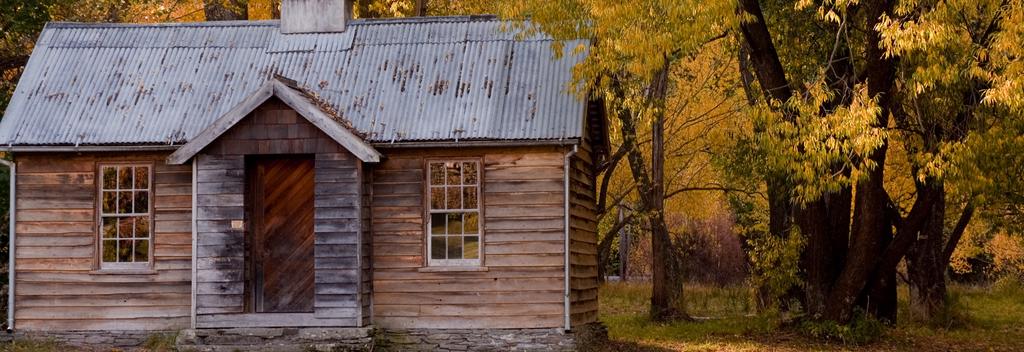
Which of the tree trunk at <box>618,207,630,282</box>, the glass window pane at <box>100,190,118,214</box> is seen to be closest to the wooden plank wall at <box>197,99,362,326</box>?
the glass window pane at <box>100,190,118,214</box>

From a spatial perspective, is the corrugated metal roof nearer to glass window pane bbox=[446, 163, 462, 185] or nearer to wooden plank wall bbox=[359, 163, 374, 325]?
glass window pane bbox=[446, 163, 462, 185]

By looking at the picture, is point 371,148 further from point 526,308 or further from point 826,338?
point 826,338

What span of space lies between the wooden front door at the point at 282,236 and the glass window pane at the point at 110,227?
213 centimetres

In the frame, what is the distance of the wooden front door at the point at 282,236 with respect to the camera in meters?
16.9

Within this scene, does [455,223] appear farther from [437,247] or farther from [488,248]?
[488,248]

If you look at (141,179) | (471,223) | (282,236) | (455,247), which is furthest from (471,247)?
(141,179)

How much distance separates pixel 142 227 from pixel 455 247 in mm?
4577

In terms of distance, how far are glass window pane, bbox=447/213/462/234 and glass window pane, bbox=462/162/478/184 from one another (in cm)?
50

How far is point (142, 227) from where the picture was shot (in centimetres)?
1719

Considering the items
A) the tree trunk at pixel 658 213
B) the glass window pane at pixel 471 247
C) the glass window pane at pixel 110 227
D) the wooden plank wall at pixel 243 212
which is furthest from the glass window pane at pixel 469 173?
the tree trunk at pixel 658 213

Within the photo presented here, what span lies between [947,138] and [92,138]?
12131 millimetres

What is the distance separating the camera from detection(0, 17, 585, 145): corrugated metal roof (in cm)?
1680

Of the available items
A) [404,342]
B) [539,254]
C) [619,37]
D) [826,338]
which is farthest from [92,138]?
[826,338]

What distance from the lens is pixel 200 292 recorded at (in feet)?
53.3
